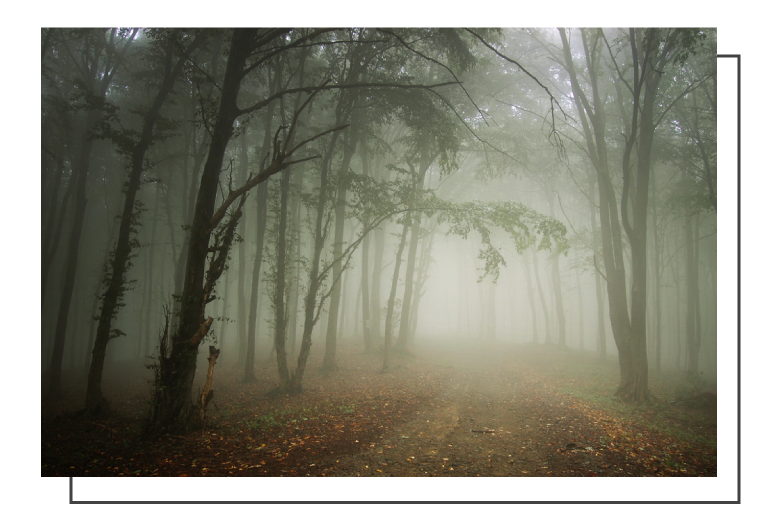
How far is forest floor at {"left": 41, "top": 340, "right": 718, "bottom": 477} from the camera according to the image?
4.61 meters

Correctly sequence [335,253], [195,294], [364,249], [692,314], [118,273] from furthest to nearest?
[364,249] → [692,314] → [335,253] → [118,273] → [195,294]

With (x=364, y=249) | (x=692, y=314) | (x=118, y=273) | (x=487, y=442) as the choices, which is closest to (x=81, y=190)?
(x=118, y=273)

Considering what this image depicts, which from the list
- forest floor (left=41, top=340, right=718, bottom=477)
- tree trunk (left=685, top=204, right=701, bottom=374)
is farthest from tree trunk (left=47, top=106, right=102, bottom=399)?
tree trunk (left=685, top=204, right=701, bottom=374)

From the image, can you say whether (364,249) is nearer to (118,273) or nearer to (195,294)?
(118,273)

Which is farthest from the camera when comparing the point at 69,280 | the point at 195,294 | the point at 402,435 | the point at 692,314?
the point at 692,314

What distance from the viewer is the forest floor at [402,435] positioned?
4.61m

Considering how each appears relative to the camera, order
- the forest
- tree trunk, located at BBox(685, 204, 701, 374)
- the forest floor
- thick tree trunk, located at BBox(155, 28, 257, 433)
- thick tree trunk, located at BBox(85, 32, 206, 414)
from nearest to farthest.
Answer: the forest floor, the forest, thick tree trunk, located at BBox(155, 28, 257, 433), thick tree trunk, located at BBox(85, 32, 206, 414), tree trunk, located at BBox(685, 204, 701, 374)

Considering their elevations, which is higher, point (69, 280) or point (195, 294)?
point (69, 280)

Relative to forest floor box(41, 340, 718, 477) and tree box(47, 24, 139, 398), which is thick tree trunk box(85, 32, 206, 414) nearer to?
forest floor box(41, 340, 718, 477)

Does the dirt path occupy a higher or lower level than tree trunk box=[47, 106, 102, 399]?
lower

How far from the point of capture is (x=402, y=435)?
598cm

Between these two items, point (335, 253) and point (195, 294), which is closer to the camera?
point (195, 294)
